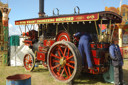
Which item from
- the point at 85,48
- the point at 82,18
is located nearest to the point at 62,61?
the point at 85,48

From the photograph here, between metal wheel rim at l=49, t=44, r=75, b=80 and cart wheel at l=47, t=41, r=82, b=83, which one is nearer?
cart wheel at l=47, t=41, r=82, b=83

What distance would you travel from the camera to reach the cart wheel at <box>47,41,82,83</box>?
4.22m

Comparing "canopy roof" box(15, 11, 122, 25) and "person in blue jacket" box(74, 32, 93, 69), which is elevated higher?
"canopy roof" box(15, 11, 122, 25)

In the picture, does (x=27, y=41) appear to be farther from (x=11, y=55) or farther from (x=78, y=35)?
(x=78, y=35)

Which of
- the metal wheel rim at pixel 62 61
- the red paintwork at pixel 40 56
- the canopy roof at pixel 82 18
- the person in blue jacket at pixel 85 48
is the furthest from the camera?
the red paintwork at pixel 40 56

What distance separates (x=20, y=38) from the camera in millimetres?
8062

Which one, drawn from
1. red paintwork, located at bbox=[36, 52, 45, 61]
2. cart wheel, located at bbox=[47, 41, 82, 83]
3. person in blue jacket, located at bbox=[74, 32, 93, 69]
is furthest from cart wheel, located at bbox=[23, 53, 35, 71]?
person in blue jacket, located at bbox=[74, 32, 93, 69]

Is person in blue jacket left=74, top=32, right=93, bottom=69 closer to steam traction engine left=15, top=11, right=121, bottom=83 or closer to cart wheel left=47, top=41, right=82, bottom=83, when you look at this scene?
steam traction engine left=15, top=11, right=121, bottom=83

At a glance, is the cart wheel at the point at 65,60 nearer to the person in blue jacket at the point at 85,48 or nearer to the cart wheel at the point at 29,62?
the person in blue jacket at the point at 85,48

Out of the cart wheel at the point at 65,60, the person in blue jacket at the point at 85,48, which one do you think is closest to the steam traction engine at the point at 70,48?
the cart wheel at the point at 65,60

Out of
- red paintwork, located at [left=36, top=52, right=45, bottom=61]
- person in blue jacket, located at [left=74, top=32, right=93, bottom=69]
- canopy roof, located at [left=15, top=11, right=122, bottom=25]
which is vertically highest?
canopy roof, located at [left=15, top=11, right=122, bottom=25]

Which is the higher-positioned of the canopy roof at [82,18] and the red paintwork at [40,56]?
the canopy roof at [82,18]

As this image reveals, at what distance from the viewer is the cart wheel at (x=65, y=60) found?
4.22 m

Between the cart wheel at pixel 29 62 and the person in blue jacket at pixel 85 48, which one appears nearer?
the person in blue jacket at pixel 85 48
